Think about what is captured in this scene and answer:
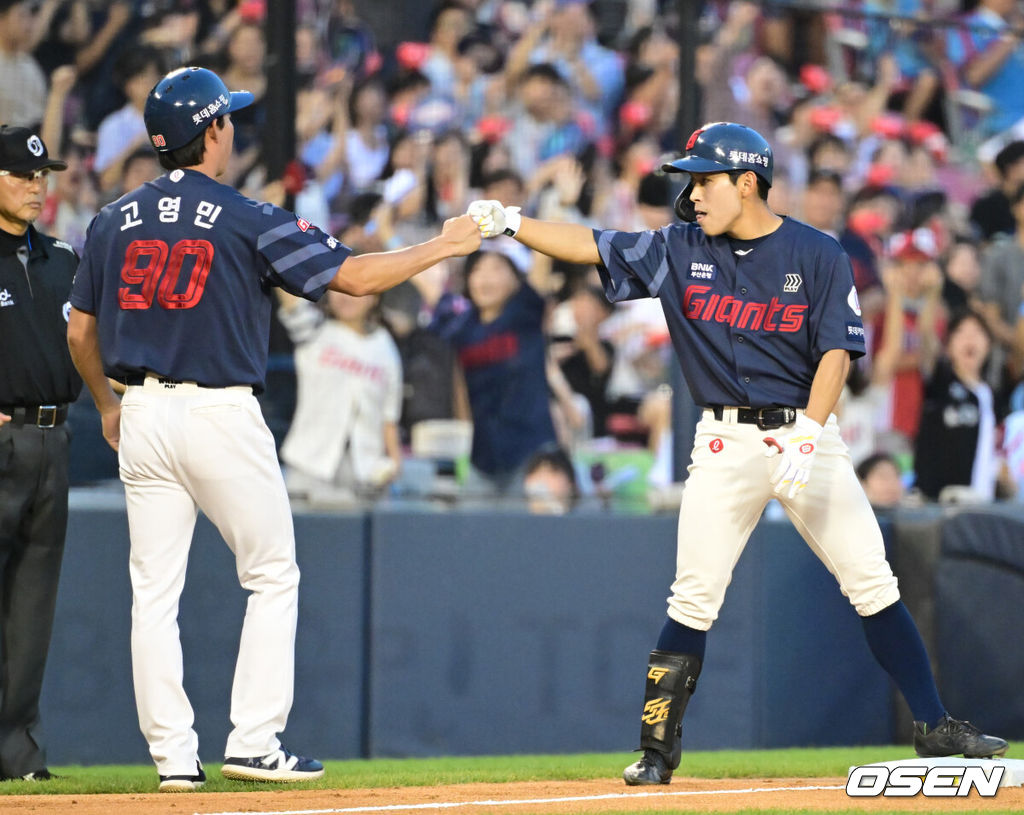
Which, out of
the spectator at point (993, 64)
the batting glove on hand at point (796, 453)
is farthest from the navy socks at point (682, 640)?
the spectator at point (993, 64)

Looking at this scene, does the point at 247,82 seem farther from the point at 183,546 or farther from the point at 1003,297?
the point at 1003,297

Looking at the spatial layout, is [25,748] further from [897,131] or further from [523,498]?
[897,131]

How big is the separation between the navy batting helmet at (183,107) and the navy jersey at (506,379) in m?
2.80

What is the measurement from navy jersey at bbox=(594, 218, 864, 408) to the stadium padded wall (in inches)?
102

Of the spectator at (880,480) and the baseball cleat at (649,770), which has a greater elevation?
the spectator at (880,480)

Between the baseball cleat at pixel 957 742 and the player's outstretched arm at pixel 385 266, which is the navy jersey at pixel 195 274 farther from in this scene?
the baseball cleat at pixel 957 742

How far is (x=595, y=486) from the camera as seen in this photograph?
7.94 metres

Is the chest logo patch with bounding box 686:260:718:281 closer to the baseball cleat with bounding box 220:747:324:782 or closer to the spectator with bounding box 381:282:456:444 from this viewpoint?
the baseball cleat with bounding box 220:747:324:782

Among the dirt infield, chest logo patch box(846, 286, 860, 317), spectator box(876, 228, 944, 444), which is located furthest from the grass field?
spectator box(876, 228, 944, 444)

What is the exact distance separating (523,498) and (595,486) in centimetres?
42

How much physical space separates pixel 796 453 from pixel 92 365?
7.81 feet

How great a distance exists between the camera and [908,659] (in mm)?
5219

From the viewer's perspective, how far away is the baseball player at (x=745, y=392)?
5109 millimetres

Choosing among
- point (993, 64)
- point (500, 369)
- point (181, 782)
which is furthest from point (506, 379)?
point (993, 64)
